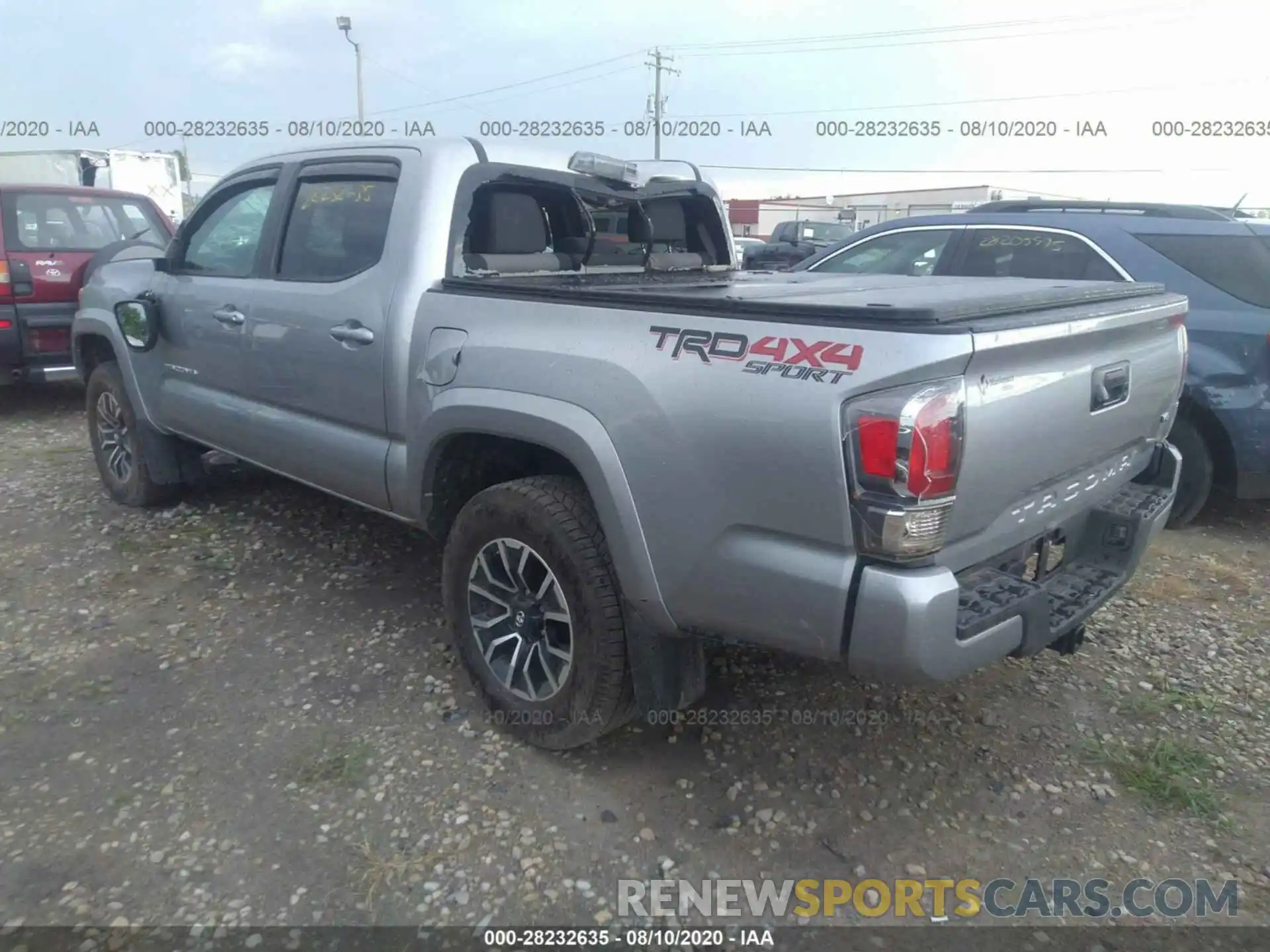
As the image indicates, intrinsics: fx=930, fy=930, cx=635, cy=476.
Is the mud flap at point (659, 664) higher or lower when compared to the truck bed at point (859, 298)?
lower

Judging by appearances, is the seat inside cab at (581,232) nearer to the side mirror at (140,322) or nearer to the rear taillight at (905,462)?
the rear taillight at (905,462)

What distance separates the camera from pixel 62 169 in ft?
51.1

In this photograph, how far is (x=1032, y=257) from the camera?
5.29m

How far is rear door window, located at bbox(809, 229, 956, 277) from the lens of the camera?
224 inches

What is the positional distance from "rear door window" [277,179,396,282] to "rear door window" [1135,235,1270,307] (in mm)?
3987

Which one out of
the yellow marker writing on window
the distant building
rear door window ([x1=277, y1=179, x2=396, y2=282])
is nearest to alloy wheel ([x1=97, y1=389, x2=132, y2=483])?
rear door window ([x1=277, y1=179, x2=396, y2=282])

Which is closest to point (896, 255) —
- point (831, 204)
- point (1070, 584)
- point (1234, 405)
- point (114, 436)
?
point (1234, 405)

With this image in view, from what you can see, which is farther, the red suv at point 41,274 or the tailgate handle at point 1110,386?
the red suv at point 41,274

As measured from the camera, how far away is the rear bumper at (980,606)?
2.09 m

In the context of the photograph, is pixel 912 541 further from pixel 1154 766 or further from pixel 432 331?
pixel 432 331

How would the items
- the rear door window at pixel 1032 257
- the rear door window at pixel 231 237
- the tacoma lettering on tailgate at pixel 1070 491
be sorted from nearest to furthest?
1. the tacoma lettering on tailgate at pixel 1070 491
2. the rear door window at pixel 231 237
3. the rear door window at pixel 1032 257

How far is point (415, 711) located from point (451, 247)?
162 cm

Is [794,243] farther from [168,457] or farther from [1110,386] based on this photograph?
[1110,386]

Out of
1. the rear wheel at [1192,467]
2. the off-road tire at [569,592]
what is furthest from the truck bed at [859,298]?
the rear wheel at [1192,467]
